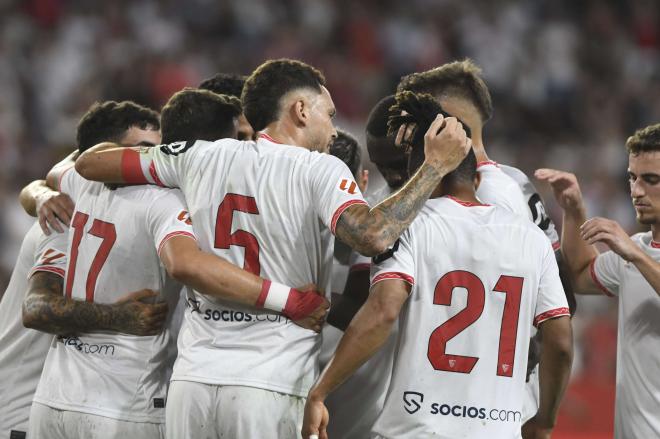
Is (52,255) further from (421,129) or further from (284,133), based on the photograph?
(421,129)

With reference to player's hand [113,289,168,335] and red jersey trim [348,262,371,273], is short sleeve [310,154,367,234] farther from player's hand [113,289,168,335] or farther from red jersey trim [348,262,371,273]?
player's hand [113,289,168,335]

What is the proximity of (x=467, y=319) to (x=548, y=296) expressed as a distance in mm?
410

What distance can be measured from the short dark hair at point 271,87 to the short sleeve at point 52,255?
4.01 feet

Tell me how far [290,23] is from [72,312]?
35.6 feet

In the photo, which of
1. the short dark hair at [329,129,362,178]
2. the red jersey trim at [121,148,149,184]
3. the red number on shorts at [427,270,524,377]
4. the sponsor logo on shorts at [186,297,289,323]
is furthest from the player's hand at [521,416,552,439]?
the red jersey trim at [121,148,149,184]

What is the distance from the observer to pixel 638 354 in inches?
197

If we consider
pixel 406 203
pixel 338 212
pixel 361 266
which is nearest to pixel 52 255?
pixel 361 266

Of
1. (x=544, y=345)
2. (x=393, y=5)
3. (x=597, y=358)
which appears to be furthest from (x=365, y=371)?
(x=393, y=5)

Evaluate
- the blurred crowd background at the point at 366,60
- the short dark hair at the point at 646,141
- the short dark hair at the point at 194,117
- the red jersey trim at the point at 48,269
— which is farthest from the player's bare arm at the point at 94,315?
the blurred crowd background at the point at 366,60

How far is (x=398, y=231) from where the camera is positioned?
416 centimetres

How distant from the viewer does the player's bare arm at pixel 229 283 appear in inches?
169

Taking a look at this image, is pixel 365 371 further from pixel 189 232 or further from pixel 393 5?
pixel 393 5

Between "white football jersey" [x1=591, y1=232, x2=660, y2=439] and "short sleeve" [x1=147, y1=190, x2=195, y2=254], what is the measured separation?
223 cm

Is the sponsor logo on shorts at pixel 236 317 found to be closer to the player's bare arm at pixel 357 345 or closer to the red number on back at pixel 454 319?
the player's bare arm at pixel 357 345
